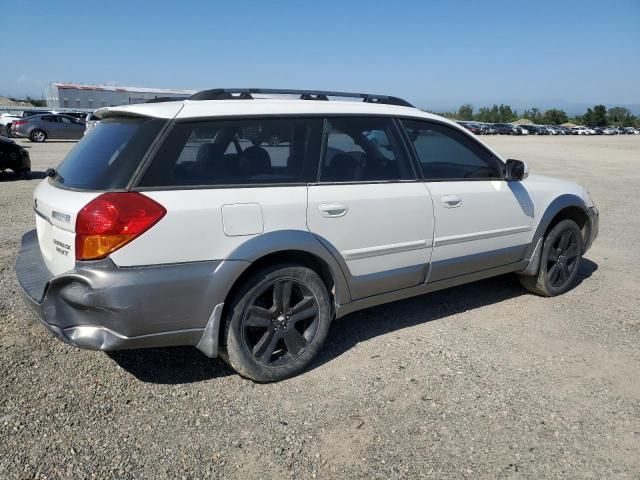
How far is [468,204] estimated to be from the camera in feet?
13.9

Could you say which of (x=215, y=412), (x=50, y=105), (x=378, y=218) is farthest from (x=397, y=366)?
(x=50, y=105)

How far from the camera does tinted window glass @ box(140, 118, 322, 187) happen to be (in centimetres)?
308

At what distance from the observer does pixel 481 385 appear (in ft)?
11.5

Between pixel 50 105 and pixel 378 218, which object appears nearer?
pixel 378 218

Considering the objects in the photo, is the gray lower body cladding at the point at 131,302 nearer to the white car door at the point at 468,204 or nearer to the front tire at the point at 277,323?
the front tire at the point at 277,323

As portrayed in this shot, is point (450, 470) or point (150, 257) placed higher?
point (150, 257)

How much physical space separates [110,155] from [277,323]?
4.56 feet

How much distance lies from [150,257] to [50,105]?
5205 centimetres

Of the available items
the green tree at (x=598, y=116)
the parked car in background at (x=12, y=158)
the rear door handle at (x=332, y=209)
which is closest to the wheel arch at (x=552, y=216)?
the rear door handle at (x=332, y=209)

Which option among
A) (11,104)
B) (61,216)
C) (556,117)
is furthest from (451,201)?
(556,117)

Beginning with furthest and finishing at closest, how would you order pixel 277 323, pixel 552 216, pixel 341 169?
pixel 552 216
pixel 341 169
pixel 277 323

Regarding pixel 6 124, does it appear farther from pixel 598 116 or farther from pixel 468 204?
pixel 598 116

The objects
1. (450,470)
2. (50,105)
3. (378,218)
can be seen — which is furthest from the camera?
(50,105)

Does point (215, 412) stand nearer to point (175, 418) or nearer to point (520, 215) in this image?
point (175, 418)
